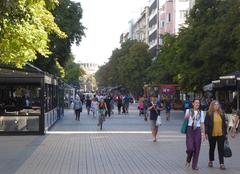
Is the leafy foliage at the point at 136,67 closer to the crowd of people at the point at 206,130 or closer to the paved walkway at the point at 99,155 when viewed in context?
the paved walkway at the point at 99,155

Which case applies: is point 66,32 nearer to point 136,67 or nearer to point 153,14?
point 136,67

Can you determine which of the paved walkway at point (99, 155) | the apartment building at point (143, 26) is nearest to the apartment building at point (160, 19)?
the apartment building at point (143, 26)

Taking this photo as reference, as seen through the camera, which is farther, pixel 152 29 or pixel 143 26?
pixel 143 26

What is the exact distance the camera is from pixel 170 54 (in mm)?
73750

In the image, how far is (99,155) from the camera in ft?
61.1

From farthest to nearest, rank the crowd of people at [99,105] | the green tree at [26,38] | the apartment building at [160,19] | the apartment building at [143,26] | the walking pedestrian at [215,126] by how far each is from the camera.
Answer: the apartment building at [143,26] < the apartment building at [160,19] < the crowd of people at [99,105] < the green tree at [26,38] < the walking pedestrian at [215,126]

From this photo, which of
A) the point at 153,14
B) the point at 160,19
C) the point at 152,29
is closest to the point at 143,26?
the point at 152,29

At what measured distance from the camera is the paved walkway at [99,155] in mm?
15273

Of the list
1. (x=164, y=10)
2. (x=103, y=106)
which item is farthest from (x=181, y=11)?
(x=103, y=106)

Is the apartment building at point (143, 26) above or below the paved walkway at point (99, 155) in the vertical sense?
above

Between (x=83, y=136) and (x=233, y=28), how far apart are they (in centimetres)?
2023

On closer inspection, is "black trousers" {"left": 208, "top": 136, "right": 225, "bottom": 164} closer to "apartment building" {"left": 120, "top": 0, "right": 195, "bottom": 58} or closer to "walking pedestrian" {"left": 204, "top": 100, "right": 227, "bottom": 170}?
"walking pedestrian" {"left": 204, "top": 100, "right": 227, "bottom": 170}

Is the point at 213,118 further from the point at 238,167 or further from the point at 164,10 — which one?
the point at 164,10

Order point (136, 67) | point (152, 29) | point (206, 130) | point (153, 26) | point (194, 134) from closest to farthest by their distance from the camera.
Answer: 1. point (194, 134)
2. point (206, 130)
3. point (136, 67)
4. point (153, 26)
5. point (152, 29)
